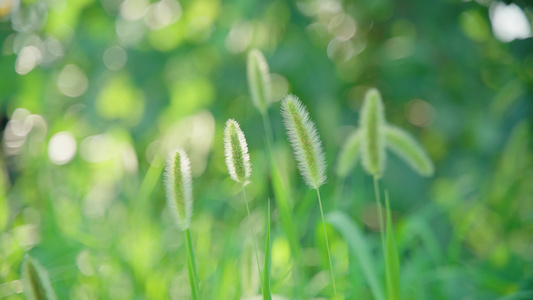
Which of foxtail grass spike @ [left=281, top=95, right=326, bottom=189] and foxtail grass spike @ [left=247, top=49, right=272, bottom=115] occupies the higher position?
foxtail grass spike @ [left=247, top=49, right=272, bottom=115]

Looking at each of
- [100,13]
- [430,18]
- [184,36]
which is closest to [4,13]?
[100,13]

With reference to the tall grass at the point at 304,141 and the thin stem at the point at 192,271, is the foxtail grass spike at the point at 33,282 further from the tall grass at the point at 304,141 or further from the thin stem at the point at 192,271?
the tall grass at the point at 304,141

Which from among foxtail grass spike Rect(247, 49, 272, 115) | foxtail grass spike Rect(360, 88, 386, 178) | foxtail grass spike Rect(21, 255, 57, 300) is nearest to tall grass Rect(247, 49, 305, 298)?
foxtail grass spike Rect(247, 49, 272, 115)

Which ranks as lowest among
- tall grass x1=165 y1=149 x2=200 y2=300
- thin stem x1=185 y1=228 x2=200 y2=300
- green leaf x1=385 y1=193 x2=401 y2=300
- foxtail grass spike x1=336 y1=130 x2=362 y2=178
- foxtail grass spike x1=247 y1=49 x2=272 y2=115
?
green leaf x1=385 y1=193 x2=401 y2=300

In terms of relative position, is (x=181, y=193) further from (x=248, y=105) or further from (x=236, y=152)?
(x=248, y=105)

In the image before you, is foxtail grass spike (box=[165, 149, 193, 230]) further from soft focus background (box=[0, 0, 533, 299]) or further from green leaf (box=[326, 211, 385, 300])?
soft focus background (box=[0, 0, 533, 299])

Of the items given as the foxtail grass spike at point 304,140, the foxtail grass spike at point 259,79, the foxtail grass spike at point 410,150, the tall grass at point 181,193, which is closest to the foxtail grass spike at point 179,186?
the tall grass at point 181,193
